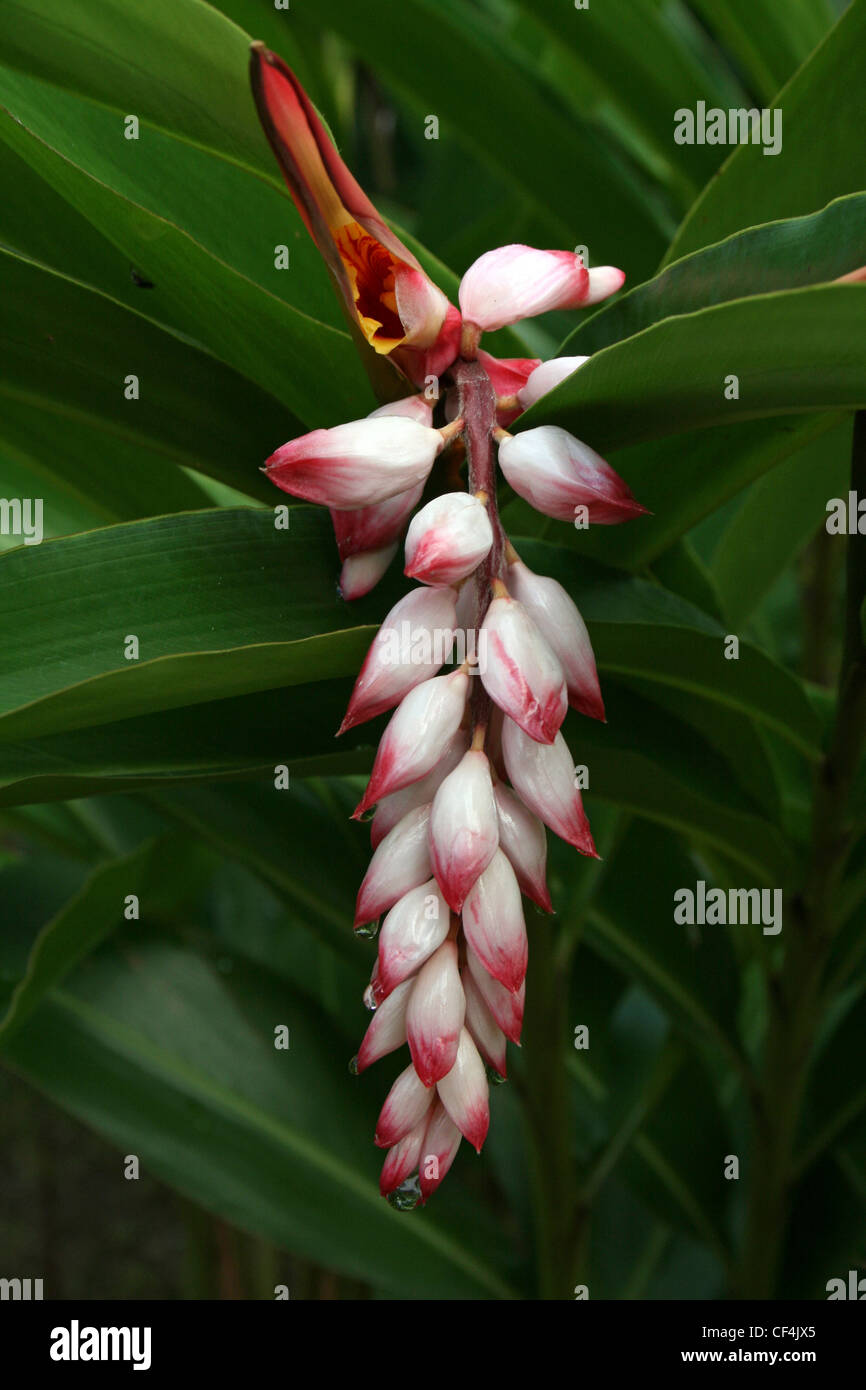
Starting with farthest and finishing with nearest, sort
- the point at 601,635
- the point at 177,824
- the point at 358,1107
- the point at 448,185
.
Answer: the point at 448,185 < the point at 358,1107 < the point at 177,824 < the point at 601,635

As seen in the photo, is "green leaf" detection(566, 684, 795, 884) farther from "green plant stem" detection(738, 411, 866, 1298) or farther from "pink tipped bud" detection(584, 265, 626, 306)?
"pink tipped bud" detection(584, 265, 626, 306)

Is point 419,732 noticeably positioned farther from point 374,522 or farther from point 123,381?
point 123,381

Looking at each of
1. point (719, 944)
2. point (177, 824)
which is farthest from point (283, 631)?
point (719, 944)

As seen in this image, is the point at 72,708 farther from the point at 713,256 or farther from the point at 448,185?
the point at 448,185

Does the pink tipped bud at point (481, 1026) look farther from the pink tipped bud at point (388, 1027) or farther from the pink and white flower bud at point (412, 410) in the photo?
the pink and white flower bud at point (412, 410)

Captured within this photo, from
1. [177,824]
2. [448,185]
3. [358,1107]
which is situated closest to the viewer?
[177,824]

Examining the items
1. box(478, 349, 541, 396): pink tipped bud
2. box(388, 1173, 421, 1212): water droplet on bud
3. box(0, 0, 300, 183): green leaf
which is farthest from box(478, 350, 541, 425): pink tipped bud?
box(388, 1173, 421, 1212): water droplet on bud

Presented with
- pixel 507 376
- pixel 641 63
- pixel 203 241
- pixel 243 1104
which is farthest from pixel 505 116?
pixel 243 1104
